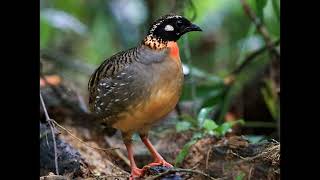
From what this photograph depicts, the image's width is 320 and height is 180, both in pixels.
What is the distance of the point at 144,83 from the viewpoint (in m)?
4.50

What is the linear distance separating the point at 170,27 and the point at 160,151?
4.75 ft

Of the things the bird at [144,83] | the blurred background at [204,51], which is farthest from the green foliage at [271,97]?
the bird at [144,83]

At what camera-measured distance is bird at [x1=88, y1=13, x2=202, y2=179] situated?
448 cm

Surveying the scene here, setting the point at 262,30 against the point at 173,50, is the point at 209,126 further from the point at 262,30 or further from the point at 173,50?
the point at 262,30

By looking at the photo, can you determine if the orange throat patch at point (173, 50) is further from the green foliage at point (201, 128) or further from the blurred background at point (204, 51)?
the blurred background at point (204, 51)

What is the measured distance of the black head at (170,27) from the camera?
4668 mm

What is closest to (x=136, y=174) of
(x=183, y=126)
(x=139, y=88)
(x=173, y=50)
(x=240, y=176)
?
(x=139, y=88)

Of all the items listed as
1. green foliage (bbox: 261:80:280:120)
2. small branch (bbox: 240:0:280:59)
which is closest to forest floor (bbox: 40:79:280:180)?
green foliage (bbox: 261:80:280:120)

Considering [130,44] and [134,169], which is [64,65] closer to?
[130,44]

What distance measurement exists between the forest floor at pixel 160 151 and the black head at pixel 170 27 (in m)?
0.89

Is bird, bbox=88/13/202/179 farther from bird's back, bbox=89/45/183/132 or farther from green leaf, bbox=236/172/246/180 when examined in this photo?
green leaf, bbox=236/172/246/180
